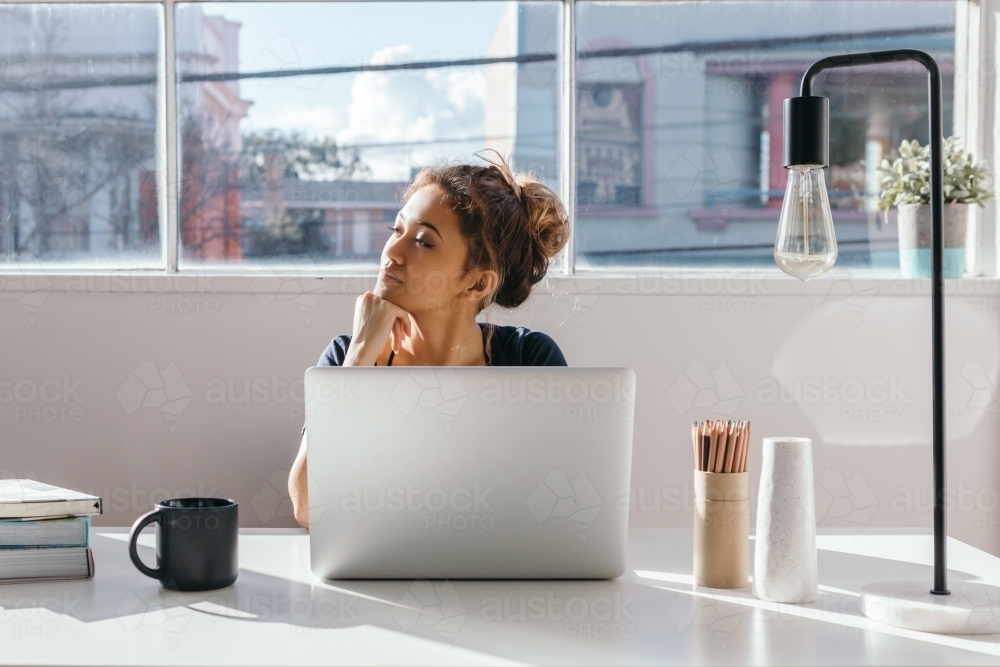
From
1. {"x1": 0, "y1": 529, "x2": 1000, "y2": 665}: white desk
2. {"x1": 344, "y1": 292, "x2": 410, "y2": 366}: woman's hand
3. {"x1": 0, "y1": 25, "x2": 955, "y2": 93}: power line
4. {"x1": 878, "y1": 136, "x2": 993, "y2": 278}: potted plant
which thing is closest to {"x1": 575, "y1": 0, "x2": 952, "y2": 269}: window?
{"x1": 0, "y1": 25, "x2": 955, "y2": 93}: power line

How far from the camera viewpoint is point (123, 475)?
7.86 ft

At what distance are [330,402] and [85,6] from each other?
76.5 inches

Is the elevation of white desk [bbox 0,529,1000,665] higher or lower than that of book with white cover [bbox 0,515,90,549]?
lower

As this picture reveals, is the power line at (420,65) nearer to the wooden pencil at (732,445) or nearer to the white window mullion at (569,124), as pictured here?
the white window mullion at (569,124)

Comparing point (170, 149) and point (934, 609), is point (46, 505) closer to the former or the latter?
point (934, 609)

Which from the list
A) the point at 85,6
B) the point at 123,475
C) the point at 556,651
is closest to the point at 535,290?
the point at 123,475

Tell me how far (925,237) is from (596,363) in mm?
879

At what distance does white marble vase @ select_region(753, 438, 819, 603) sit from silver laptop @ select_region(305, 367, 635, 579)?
0.15 metres

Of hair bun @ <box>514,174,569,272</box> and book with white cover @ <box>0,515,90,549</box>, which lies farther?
hair bun @ <box>514,174,569,272</box>

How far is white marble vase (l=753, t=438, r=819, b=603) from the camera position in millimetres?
1034

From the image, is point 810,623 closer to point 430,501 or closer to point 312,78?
point 430,501

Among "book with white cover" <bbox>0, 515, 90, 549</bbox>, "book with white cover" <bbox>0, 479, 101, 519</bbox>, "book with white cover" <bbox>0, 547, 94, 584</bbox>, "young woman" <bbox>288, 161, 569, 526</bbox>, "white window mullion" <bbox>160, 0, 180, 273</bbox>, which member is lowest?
"book with white cover" <bbox>0, 547, 94, 584</bbox>

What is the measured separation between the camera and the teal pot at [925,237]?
2424 millimetres

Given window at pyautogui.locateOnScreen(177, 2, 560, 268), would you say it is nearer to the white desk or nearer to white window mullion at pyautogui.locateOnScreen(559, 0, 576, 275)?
white window mullion at pyautogui.locateOnScreen(559, 0, 576, 275)
